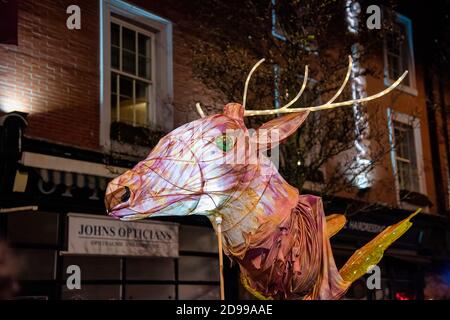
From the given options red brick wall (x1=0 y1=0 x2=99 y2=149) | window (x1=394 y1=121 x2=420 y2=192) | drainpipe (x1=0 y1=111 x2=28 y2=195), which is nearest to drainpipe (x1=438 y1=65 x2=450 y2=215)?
window (x1=394 y1=121 x2=420 y2=192)

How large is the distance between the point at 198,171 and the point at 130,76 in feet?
→ 22.9

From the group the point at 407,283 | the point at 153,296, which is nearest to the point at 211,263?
the point at 153,296

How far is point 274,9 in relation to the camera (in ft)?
31.4

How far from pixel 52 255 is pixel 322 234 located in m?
5.88

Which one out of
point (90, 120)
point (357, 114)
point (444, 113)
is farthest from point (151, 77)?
point (444, 113)

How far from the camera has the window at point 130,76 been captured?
9625mm

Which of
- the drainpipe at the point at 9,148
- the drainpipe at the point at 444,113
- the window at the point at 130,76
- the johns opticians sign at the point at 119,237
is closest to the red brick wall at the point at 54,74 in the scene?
the window at the point at 130,76

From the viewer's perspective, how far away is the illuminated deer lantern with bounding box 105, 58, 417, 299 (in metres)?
2.97

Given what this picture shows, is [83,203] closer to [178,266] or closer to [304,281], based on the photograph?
[178,266]

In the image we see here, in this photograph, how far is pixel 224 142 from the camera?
3080mm

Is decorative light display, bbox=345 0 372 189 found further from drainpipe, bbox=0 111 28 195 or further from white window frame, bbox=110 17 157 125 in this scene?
drainpipe, bbox=0 111 28 195

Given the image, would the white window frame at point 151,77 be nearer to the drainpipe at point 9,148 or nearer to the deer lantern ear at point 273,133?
the drainpipe at point 9,148

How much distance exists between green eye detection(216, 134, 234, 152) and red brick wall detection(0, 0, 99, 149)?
227 inches

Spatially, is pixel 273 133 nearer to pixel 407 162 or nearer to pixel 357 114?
pixel 357 114
